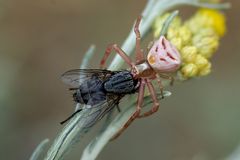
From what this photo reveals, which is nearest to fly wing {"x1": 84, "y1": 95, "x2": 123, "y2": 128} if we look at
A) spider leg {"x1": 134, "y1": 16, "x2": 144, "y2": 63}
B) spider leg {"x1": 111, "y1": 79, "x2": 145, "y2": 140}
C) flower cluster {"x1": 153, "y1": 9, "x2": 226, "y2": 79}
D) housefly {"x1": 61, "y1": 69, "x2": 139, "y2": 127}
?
housefly {"x1": 61, "y1": 69, "x2": 139, "y2": 127}

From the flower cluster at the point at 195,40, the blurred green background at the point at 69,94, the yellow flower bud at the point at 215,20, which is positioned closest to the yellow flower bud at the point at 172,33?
the flower cluster at the point at 195,40

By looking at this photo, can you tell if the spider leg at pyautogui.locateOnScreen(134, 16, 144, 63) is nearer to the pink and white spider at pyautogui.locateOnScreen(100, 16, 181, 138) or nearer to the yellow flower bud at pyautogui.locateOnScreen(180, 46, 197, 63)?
the pink and white spider at pyautogui.locateOnScreen(100, 16, 181, 138)

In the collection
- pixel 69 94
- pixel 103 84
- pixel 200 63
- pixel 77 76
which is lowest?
pixel 200 63

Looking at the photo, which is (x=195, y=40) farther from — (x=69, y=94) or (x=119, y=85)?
(x=69, y=94)

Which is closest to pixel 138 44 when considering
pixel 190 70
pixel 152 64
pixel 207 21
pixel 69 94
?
pixel 152 64

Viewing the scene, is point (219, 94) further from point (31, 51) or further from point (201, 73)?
point (201, 73)

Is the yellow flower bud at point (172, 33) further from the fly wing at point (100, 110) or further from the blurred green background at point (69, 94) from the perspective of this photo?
the blurred green background at point (69, 94)
